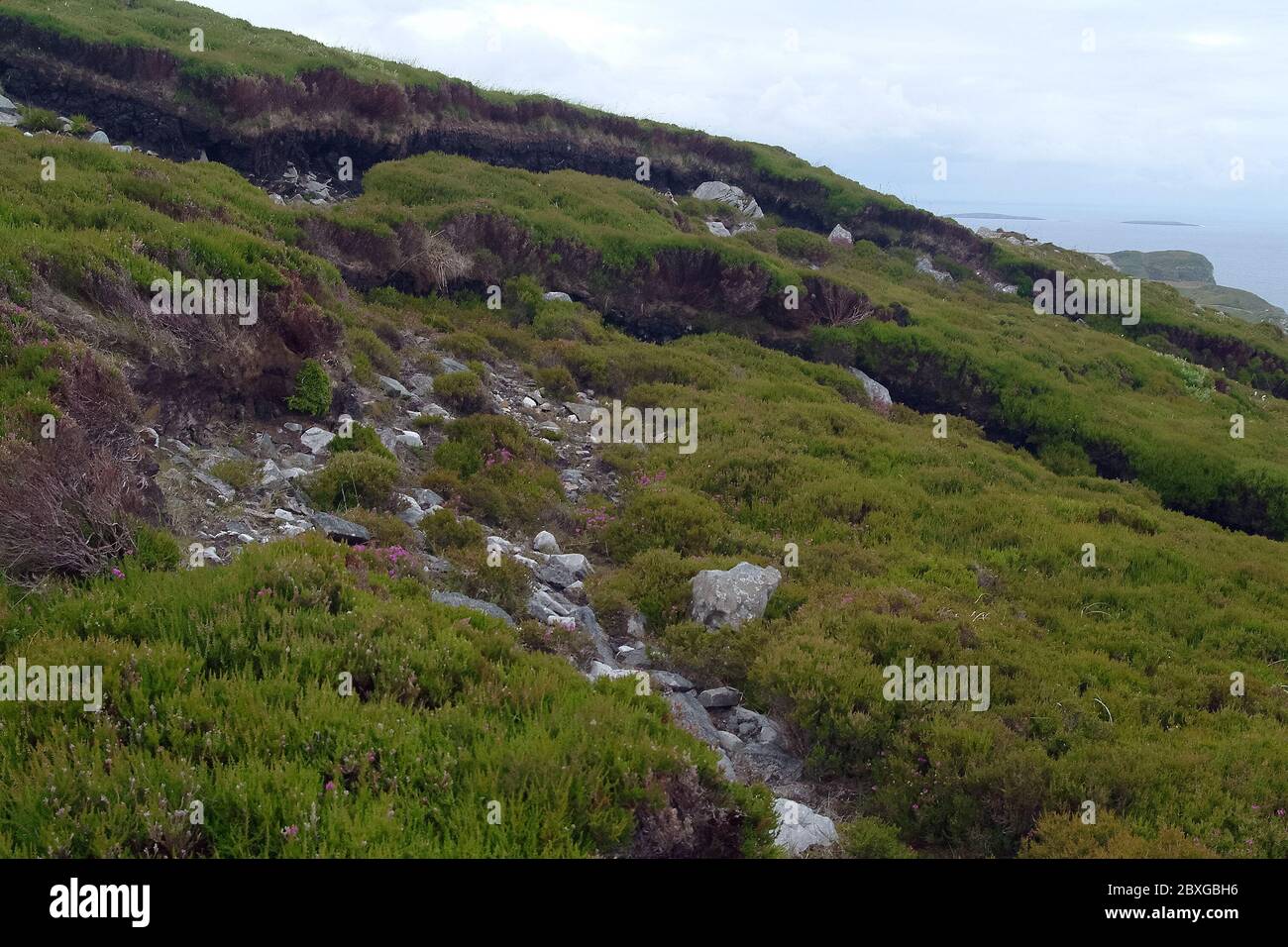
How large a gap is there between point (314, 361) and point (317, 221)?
25.7ft

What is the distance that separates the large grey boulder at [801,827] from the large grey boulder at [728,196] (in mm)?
37104

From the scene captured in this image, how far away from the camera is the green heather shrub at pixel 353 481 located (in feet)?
37.5

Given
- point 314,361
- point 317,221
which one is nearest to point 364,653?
point 314,361

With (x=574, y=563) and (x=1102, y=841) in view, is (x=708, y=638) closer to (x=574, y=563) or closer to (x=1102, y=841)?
(x=574, y=563)

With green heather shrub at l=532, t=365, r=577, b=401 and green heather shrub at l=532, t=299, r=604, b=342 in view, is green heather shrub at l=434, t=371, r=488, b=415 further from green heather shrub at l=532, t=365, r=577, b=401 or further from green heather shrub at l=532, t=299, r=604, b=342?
green heather shrub at l=532, t=299, r=604, b=342

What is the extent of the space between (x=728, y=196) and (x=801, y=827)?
3867 cm

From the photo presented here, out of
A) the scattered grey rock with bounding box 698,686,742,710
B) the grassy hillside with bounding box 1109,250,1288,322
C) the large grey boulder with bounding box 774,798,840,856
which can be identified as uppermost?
the grassy hillside with bounding box 1109,250,1288,322

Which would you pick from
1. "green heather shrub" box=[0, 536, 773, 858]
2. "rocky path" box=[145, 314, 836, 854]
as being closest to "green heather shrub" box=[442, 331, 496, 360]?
"rocky path" box=[145, 314, 836, 854]

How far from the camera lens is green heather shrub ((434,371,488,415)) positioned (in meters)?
16.6

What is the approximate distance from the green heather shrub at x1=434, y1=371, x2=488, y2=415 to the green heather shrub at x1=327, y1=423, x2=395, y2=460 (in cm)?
307

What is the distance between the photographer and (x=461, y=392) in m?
16.7

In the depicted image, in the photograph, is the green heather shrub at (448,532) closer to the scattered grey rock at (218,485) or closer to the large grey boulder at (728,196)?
the scattered grey rock at (218,485)

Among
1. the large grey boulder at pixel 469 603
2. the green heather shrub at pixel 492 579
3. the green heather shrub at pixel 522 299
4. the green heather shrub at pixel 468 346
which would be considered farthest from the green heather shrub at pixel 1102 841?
the green heather shrub at pixel 522 299
